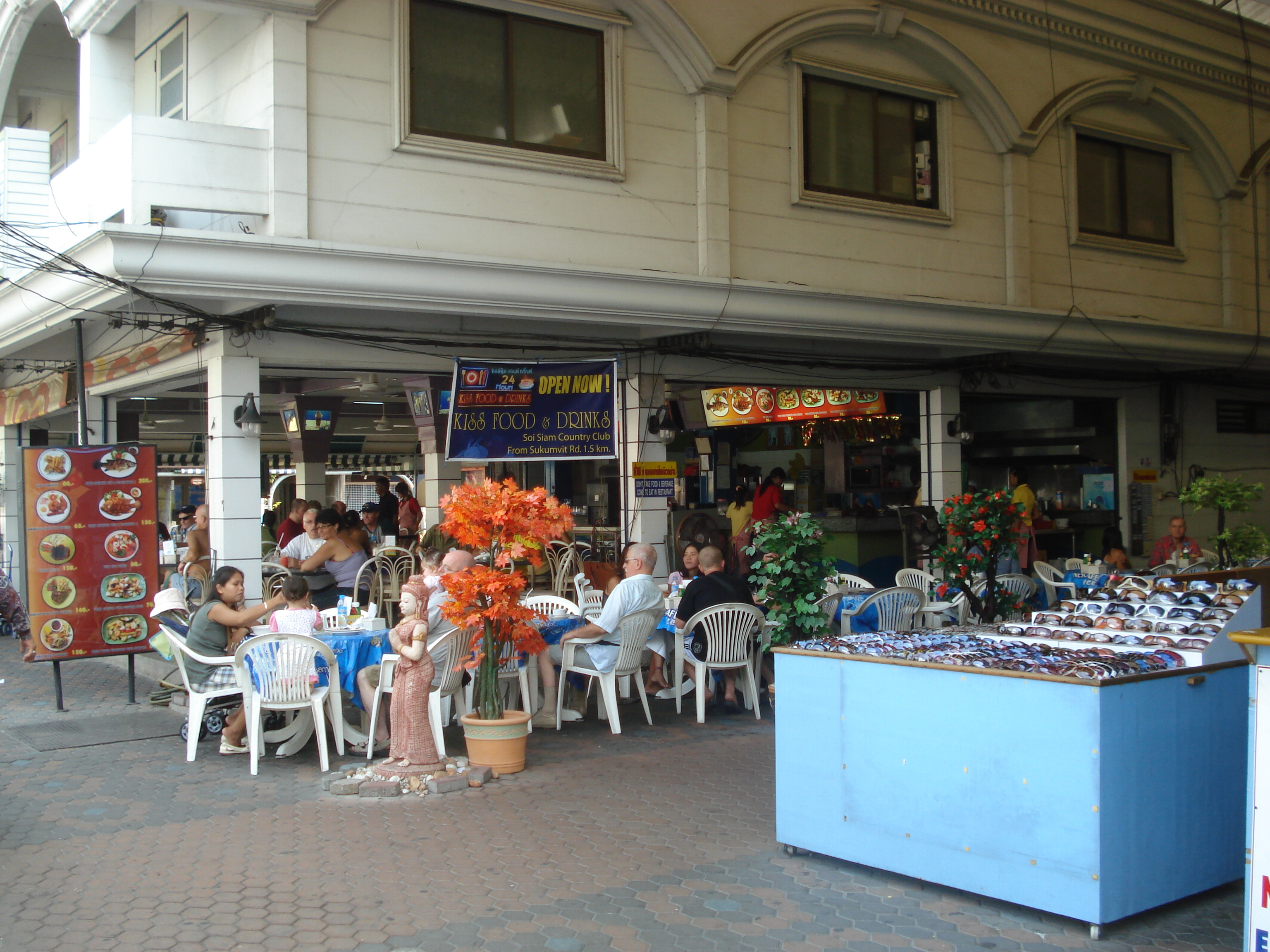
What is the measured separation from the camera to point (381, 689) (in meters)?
7.34

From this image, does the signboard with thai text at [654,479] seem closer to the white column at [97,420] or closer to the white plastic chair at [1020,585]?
the white plastic chair at [1020,585]

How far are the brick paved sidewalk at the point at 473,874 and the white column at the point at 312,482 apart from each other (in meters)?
9.66

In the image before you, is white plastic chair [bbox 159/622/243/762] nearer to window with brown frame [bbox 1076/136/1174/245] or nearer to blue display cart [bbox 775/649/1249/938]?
blue display cart [bbox 775/649/1249/938]

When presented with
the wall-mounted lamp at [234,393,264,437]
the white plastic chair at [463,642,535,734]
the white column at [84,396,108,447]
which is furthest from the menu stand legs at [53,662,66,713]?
the white column at [84,396,108,447]

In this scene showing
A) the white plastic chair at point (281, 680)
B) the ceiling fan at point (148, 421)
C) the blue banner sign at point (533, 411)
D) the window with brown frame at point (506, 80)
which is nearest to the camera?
the white plastic chair at point (281, 680)

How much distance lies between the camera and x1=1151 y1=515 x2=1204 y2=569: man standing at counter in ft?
38.8

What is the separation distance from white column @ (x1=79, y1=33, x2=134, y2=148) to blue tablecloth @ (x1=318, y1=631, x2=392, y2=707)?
579cm

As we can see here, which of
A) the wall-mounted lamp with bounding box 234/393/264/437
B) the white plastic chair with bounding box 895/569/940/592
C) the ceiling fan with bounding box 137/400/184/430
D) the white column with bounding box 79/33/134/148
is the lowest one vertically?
the white plastic chair with bounding box 895/569/940/592

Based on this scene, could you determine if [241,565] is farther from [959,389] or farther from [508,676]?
[959,389]

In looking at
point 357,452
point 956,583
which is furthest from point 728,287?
point 357,452

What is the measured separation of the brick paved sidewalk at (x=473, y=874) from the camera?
4.36 m

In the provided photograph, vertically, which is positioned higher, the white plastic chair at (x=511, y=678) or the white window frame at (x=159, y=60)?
the white window frame at (x=159, y=60)

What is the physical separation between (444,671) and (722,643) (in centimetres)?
223

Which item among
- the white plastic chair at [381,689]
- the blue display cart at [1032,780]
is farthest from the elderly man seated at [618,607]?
the blue display cart at [1032,780]
